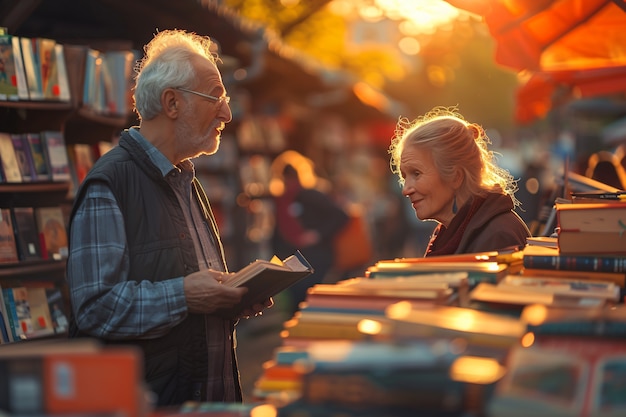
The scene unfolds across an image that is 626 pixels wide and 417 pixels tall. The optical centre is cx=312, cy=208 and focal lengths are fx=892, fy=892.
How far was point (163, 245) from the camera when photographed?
119 inches

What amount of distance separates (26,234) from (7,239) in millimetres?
155

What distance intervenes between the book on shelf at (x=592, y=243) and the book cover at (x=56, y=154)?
3.28 metres

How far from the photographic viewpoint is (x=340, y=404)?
1613mm

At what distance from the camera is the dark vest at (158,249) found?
2.98m

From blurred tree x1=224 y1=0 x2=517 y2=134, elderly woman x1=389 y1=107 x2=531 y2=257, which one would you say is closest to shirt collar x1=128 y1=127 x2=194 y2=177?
elderly woman x1=389 y1=107 x2=531 y2=257

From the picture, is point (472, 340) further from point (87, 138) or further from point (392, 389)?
point (87, 138)

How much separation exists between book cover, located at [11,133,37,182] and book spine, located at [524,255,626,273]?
10.4 ft

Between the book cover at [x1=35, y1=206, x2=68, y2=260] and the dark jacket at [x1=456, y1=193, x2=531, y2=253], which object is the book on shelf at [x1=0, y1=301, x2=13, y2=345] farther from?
the dark jacket at [x1=456, y1=193, x2=531, y2=253]

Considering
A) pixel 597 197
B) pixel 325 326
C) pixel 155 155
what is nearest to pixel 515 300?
pixel 325 326

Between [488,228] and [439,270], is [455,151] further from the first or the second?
[439,270]

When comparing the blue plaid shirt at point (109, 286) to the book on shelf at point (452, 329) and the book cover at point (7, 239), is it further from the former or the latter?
the book cover at point (7, 239)

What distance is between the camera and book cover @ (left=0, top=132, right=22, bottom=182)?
463cm

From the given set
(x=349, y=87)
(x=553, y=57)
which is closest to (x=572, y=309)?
(x=553, y=57)

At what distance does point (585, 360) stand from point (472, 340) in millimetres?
224
